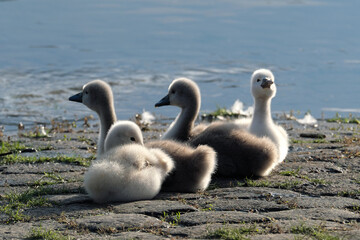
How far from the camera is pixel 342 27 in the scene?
65.9ft

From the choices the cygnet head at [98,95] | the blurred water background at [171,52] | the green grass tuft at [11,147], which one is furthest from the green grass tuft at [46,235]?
the blurred water background at [171,52]

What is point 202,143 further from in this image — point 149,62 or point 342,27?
point 342,27

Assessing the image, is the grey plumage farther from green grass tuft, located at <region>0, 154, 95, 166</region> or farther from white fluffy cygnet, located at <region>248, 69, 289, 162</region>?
green grass tuft, located at <region>0, 154, 95, 166</region>

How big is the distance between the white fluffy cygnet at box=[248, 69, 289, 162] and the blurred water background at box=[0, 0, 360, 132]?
412 cm

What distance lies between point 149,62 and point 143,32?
3004 mm

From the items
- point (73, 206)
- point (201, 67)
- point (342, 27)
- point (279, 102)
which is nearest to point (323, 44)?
point (342, 27)

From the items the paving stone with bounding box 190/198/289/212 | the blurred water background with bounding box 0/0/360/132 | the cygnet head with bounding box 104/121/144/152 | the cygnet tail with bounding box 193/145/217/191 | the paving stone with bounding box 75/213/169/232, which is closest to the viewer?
the paving stone with bounding box 75/213/169/232

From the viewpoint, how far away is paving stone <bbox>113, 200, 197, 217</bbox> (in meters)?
5.65

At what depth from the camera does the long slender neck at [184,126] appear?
25.5 ft


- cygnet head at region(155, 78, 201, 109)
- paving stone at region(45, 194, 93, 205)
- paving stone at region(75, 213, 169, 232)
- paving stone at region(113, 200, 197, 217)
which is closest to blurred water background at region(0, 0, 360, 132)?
cygnet head at region(155, 78, 201, 109)

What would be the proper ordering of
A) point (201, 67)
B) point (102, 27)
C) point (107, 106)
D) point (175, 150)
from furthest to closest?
point (102, 27) < point (201, 67) < point (107, 106) < point (175, 150)

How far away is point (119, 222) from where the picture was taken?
533 cm

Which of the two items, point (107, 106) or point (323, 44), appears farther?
point (323, 44)

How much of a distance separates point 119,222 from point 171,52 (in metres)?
12.4
